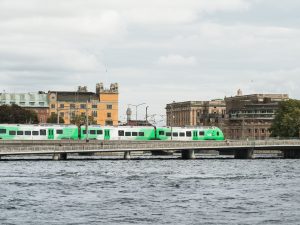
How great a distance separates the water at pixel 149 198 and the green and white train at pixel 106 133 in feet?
183

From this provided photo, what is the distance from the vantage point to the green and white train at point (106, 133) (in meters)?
164

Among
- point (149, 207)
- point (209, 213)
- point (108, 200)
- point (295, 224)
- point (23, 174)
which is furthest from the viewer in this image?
point (23, 174)

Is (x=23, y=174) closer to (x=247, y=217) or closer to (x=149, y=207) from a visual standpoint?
(x=149, y=207)

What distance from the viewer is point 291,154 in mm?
197625

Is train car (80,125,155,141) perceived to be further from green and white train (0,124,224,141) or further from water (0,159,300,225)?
water (0,159,300,225)

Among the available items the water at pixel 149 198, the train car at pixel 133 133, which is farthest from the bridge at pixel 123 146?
the water at pixel 149 198

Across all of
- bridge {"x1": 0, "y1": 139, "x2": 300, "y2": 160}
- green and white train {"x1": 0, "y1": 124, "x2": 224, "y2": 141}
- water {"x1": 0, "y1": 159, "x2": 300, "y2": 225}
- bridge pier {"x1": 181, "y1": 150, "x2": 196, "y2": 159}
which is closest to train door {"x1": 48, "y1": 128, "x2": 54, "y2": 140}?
green and white train {"x1": 0, "y1": 124, "x2": 224, "y2": 141}

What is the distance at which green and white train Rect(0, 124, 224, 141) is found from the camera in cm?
16362

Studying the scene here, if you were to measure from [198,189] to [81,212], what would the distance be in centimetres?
2248

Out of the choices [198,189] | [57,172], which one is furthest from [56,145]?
[198,189]

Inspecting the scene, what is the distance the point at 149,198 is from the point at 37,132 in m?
93.4

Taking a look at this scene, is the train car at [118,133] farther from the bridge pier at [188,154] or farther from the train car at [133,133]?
the bridge pier at [188,154]

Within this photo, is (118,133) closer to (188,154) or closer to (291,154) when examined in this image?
(188,154)

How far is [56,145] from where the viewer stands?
157 meters
